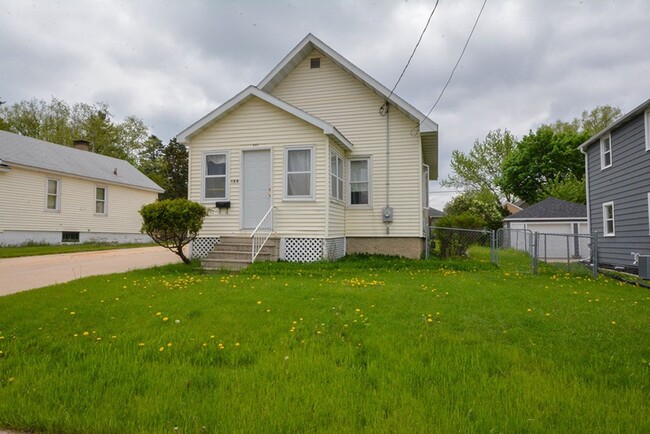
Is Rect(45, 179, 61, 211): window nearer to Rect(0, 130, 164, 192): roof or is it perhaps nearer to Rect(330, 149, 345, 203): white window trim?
Rect(0, 130, 164, 192): roof

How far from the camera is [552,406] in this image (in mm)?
2682

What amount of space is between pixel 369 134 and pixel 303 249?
4.56 metres

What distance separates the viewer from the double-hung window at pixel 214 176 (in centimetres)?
1166

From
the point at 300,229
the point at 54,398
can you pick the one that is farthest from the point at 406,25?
the point at 54,398

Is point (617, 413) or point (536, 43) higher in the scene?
point (536, 43)

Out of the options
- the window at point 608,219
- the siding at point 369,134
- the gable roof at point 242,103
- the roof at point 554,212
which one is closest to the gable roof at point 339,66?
the siding at point 369,134

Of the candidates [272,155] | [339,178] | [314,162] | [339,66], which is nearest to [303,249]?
[314,162]

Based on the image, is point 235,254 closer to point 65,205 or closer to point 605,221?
A: point 605,221

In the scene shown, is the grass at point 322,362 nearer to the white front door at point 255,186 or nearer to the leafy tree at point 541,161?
the white front door at point 255,186

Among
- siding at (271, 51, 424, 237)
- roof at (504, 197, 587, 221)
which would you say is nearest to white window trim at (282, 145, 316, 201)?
siding at (271, 51, 424, 237)

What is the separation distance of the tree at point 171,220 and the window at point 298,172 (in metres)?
2.65

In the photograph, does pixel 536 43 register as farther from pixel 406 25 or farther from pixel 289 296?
pixel 289 296

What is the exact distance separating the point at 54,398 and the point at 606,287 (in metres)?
9.80

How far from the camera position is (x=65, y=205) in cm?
2041
